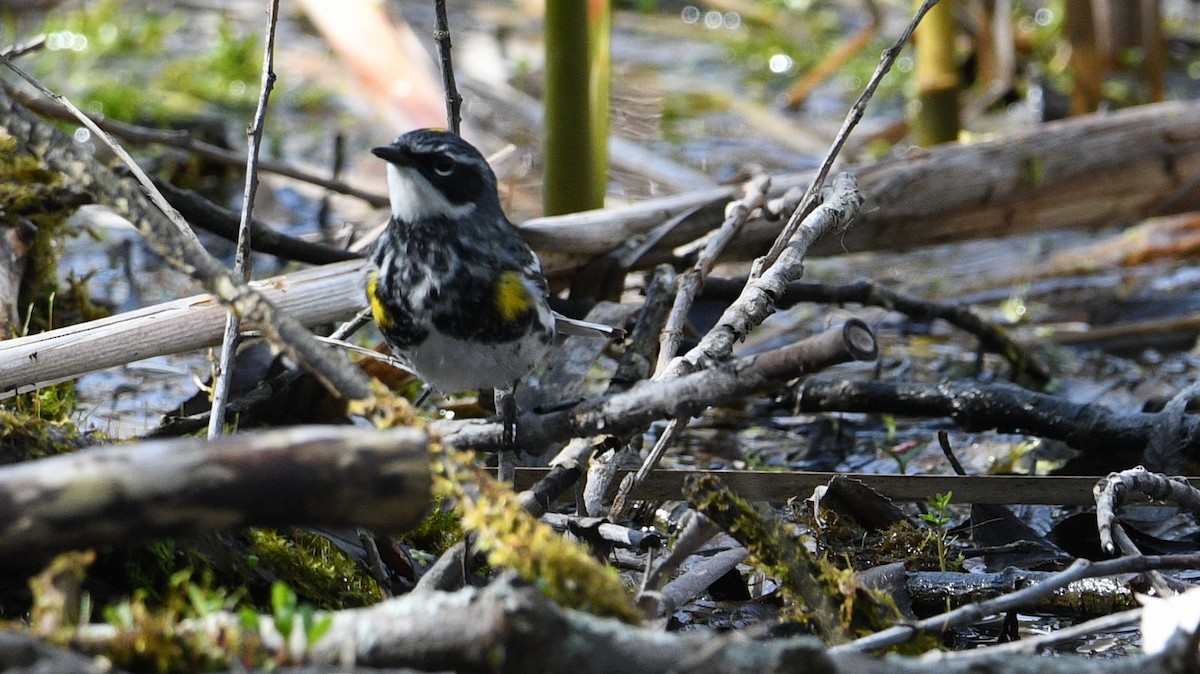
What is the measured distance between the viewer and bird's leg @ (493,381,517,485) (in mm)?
3008

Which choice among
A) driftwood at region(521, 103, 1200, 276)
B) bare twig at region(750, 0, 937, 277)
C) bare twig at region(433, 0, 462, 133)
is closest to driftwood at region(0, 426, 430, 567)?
bare twig at region(750, 0, 937, 277)

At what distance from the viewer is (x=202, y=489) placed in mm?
1979

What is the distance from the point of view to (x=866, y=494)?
11.8 ft

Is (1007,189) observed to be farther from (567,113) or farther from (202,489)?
(202,489)

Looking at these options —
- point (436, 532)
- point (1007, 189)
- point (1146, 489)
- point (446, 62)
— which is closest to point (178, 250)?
point (436, 532)

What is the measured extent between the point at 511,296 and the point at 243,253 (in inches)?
30.7

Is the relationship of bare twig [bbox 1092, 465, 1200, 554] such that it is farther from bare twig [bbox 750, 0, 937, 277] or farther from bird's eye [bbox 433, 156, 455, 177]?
bird's eye [bbox 433, 156, 455, 177]

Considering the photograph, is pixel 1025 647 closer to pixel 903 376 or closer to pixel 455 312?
pixel 455 312

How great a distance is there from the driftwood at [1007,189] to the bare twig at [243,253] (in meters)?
1.72

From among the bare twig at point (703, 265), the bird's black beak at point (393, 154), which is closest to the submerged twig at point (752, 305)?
the bare twig at point (703, 265)

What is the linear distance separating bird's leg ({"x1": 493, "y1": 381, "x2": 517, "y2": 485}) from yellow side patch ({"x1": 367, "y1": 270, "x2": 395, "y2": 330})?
0.40m

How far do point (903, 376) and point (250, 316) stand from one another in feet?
12.6

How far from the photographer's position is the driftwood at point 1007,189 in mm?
5273

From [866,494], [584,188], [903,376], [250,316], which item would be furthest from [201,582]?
[903,376]
